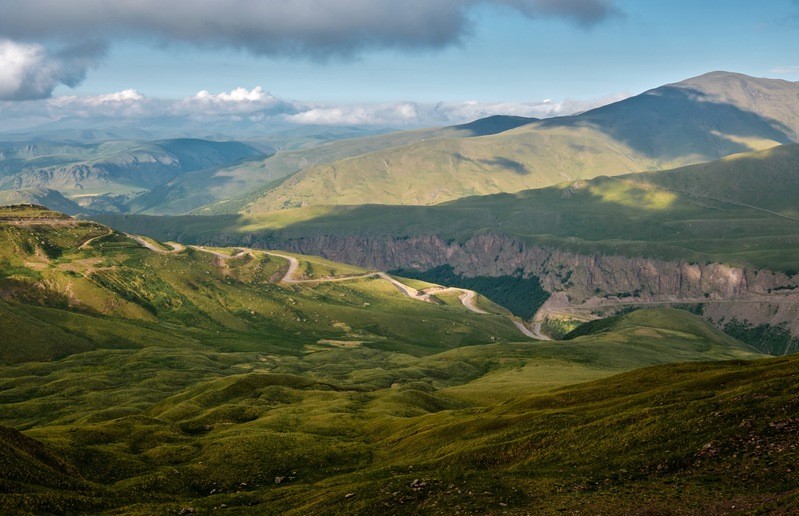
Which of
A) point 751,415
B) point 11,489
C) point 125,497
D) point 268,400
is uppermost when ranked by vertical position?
point 751,415

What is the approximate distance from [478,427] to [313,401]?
81.9 metres

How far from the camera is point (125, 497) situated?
9194cm

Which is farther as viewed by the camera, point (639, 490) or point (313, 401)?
point (313, 401)

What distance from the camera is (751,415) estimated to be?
77312mm

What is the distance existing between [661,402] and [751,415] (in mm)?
18254

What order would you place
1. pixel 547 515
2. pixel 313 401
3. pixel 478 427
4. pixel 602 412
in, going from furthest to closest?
pixel 313 401, pixel 478 427, pixel 602 412, pixel 547 515

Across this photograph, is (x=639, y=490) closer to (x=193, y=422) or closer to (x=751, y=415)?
(x=751, y=415)

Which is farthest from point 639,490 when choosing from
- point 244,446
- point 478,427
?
point 244,446

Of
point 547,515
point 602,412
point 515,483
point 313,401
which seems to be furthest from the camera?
point 313,401

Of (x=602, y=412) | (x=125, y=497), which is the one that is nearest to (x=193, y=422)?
(x=125, y=497)

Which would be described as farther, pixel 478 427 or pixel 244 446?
pixel 244 446

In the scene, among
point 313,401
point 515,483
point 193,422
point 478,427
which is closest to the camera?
point 515,483

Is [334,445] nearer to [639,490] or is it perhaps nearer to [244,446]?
[244,446]

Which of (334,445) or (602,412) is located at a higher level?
(602,412)
